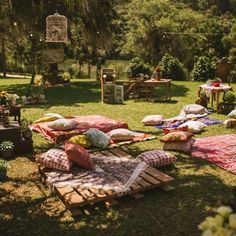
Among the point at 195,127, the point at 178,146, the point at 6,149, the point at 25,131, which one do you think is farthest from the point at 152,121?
the point at 6,149

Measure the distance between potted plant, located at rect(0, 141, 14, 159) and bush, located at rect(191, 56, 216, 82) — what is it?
14.8 meters

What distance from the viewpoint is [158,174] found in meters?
5.77

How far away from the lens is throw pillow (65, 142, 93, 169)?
6020 mm

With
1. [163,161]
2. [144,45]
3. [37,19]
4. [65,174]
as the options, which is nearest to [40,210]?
[65,174]

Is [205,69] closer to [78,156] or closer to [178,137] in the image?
[178,137]

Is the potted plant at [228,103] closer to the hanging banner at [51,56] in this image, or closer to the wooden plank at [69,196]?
the wooden plank at [69,196]

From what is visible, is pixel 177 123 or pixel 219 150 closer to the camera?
pixel 219 150

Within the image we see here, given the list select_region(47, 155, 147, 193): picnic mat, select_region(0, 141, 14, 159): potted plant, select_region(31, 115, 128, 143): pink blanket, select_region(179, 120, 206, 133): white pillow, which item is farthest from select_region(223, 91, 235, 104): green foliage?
select_region(0, 141, 14, 159): potted plant

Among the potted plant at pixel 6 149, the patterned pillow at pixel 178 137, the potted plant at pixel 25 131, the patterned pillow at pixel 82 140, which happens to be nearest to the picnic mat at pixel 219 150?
the patterned pillow at pixel 178 137

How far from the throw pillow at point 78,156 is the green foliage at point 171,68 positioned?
49.9 feet

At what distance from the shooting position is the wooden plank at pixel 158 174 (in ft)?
18.2

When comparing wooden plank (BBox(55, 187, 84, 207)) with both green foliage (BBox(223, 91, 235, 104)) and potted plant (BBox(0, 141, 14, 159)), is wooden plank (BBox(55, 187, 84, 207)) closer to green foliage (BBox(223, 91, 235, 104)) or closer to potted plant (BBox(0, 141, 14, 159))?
potted plant (BBox(0, 141, 14, 159))

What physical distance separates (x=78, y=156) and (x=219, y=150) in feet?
10.1

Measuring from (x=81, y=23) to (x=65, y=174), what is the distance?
14.6m
